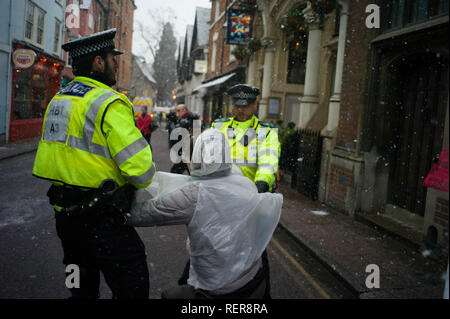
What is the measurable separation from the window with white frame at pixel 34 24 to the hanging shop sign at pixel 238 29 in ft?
28.9

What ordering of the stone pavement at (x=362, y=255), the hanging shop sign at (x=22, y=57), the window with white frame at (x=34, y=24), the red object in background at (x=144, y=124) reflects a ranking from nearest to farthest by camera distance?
the stone pavement at (x=362, y=255) < the red object in background at (x=144, y=124) < the hanging shop sign at (x=22, y=57) < the window with white frame at (x=34, y=24)

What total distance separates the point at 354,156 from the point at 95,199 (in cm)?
577

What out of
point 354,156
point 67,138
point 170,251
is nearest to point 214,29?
point 354,156

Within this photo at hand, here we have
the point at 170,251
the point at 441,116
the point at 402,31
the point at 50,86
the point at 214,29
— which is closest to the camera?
the point at 170,251

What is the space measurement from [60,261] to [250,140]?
8.84ft

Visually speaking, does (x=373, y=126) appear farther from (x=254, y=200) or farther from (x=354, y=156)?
(x=254, y=200)

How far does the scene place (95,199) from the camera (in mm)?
2096

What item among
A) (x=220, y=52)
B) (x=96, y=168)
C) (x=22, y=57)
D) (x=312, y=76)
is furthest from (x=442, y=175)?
(x=220, y=52)

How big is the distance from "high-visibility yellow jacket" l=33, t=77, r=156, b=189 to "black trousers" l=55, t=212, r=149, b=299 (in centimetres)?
25

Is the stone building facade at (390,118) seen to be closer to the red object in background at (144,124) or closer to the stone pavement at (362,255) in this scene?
the stone pavement at (362,255)

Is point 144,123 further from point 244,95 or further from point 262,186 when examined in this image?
point 262,186

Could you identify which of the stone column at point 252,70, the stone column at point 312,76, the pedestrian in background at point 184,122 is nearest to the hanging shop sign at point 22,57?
the stone column at point 252,70

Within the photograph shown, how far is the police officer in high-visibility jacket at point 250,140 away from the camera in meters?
3.11

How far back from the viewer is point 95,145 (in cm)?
211
